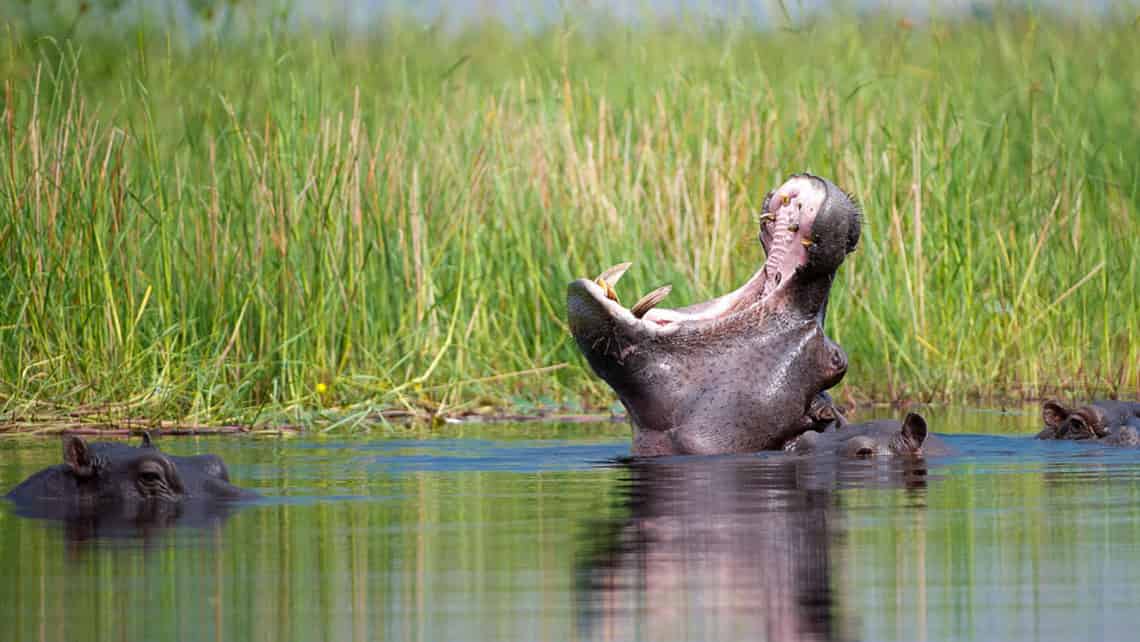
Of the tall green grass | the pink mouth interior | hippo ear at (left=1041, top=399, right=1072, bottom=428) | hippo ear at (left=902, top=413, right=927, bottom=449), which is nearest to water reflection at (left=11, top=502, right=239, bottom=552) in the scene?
the pink mouth interior

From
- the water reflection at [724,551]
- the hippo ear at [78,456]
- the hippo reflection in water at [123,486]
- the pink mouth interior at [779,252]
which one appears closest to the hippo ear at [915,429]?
the water reflection at [724,551]

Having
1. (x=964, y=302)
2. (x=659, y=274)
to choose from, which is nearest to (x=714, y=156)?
(x=659, y=274)

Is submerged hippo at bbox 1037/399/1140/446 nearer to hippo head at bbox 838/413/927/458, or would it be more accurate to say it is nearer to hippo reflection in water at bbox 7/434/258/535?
hippo head at bbox 838/413/927/458

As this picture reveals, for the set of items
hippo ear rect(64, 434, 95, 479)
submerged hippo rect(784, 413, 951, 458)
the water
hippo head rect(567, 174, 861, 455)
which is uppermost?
hippo head rect(567, 174, 861, 455)

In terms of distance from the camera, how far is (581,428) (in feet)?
35.8

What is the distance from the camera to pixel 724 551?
5.77 metres

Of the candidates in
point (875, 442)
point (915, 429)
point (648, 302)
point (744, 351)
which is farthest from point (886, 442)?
point (648, 302)

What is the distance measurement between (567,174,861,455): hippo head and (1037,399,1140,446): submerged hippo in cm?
129

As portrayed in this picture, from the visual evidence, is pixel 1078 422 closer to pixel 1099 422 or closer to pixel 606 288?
pixel 1099 422

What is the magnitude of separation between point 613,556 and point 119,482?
2.39m

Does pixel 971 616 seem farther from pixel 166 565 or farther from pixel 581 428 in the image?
pixel 581 428

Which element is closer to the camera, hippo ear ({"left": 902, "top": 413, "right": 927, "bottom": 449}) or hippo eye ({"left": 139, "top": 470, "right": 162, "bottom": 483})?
hippo eye ({"left": 139, "top": 470, "right": 162, "bottom": 483})

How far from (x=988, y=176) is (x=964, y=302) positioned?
1.28 metres

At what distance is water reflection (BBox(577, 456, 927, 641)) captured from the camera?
15.1 ft
